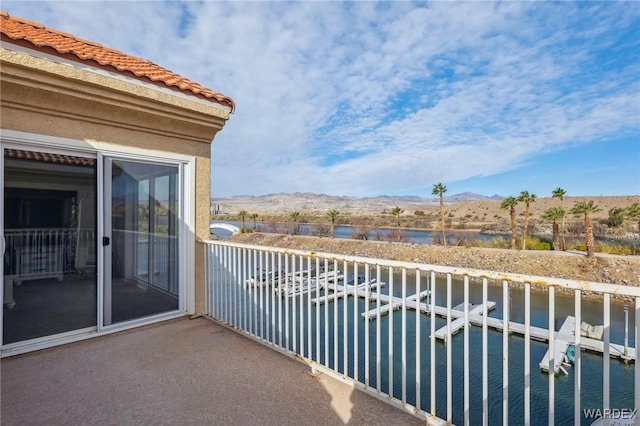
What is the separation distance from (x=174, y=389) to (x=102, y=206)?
2.05m

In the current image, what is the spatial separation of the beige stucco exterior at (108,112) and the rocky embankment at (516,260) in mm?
7340

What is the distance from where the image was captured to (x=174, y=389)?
2.25 meters

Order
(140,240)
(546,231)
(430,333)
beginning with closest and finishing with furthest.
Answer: (430,333) → (140,240) → (546,231)

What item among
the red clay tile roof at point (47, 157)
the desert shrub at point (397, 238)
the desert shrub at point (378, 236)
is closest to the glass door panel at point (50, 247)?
the red clay tile roof at point (47, 157)

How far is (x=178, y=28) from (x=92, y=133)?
557 centimetres

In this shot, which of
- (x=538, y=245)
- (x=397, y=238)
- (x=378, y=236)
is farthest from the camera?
(x=378, y=236)

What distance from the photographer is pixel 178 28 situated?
7230 millimetres

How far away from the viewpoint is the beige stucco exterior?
2633 mm

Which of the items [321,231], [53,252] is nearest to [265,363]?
[53,252]

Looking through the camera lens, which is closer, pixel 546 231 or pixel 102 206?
pixel 102 206

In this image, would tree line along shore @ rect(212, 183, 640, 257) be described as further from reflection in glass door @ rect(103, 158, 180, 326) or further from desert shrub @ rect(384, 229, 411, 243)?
reflection in glass door @ rect(103, 158, 180, 326)

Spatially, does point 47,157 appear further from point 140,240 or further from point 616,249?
point 616,249

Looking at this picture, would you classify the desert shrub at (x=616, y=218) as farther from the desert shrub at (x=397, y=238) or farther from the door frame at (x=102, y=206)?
the door frame at (x=102, y=206)

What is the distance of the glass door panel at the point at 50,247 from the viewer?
293 cm
